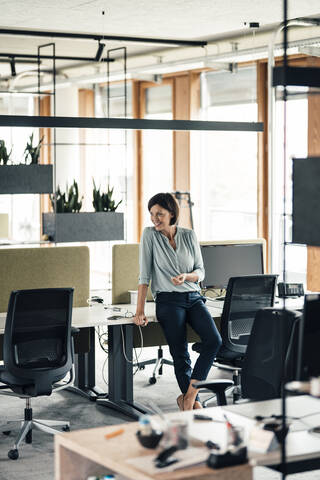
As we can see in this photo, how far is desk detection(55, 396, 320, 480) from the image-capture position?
2.46 m

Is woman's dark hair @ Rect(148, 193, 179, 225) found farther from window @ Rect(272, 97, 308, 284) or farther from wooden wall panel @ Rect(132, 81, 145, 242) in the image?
wooden wall panel @ Rect(132, 81, 145, 242)

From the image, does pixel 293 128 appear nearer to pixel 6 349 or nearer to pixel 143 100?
pixel 143 100

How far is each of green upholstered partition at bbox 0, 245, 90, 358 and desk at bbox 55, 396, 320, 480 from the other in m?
2.83

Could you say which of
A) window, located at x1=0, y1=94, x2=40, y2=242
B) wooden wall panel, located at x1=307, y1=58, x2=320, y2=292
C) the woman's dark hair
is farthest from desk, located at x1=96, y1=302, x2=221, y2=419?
window, located at x1=0, y1=94, x2=40, y2=242

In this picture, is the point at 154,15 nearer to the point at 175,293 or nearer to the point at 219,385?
the point at 175,293

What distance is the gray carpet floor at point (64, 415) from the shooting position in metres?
4.43

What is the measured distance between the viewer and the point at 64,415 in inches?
218

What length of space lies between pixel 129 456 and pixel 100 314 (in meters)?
3.04

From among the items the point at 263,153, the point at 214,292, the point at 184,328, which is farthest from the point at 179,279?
the point at 263,153

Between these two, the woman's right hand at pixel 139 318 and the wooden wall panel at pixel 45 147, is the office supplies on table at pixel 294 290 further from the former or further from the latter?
the wooden wall panel at pixel 45 147

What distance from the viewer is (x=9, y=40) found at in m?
9.43


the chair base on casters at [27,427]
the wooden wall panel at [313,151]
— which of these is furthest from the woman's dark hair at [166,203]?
the wooden wall panel at [313,151]

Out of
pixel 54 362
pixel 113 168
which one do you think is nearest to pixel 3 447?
pixel 54 362

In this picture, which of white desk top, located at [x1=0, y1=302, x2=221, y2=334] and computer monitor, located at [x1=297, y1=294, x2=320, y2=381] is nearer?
computer monitor, located at [x1=297, y1=294, x2=320, y2=381]
